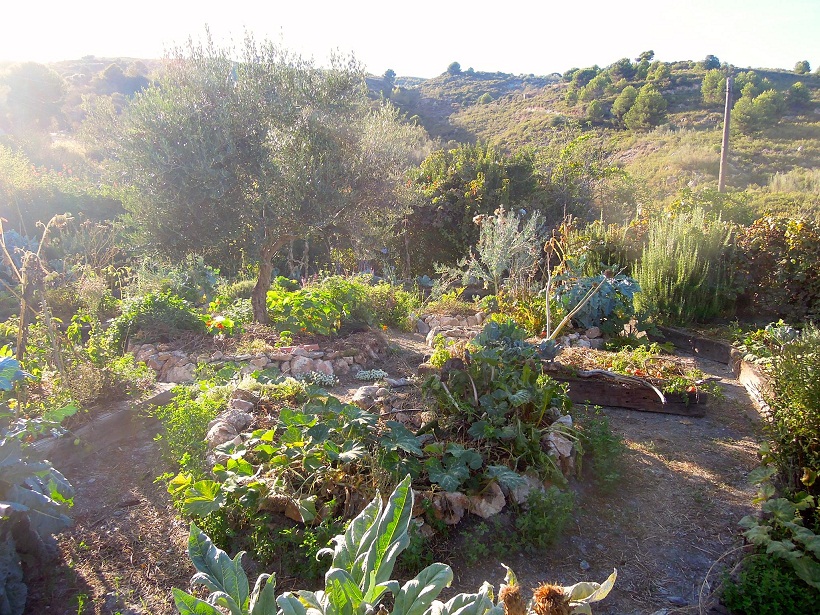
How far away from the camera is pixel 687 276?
6148 millimetres

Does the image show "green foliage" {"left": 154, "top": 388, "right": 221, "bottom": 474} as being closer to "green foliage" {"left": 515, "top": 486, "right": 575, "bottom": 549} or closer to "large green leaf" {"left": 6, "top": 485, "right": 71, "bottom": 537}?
"large green leaf" {"left": 6, "top": 485, "right": 71, "bottom": 537}

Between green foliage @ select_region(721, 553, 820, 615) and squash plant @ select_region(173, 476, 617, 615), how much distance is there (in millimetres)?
843

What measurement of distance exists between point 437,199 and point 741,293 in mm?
5761

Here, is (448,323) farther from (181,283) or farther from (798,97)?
(798,97)

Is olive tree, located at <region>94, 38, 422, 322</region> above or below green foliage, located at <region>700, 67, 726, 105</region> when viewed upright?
below

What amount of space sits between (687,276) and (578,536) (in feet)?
14.7

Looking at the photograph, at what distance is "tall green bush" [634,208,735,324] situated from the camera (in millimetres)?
6125

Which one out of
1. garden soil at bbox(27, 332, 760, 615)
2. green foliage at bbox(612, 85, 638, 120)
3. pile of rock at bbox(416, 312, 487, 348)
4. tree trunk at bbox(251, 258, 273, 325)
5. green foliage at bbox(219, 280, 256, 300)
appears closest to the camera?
garden soil at bbox(27, 332, 760, 615)

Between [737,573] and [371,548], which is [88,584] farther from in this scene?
[737,573]

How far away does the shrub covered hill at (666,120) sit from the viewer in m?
21.1

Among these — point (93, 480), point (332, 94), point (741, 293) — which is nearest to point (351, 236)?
point (332, 94)

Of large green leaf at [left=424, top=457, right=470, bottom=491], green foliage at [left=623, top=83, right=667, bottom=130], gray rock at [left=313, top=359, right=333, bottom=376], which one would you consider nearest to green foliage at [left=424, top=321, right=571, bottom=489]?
large green leaf at [left=424, top=457, right=470, bottom=491]

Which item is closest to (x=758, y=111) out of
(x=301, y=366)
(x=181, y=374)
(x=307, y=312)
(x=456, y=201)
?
(x=456, y=201)

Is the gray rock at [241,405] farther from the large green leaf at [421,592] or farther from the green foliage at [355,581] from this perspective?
the large green leaf at [421,592]
